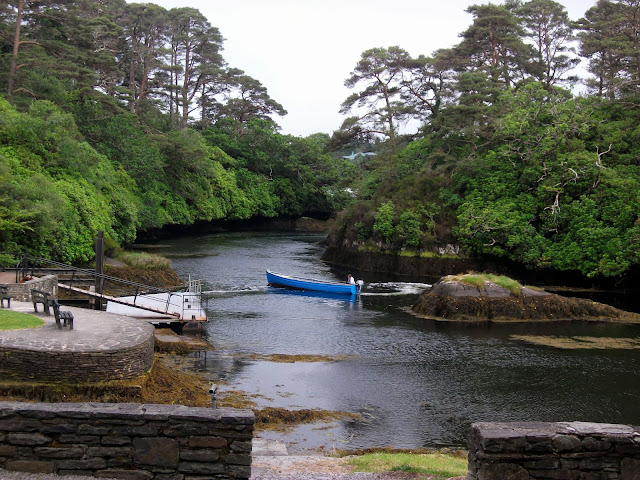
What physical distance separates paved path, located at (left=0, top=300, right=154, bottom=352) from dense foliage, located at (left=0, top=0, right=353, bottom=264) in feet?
37.1

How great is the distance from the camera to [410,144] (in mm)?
62406

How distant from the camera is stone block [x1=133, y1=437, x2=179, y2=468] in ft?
25.1

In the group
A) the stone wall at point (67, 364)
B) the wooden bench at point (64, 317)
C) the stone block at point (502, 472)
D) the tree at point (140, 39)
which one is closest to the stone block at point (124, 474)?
the stone block at point (502, 472)

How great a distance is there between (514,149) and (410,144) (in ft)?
51.6

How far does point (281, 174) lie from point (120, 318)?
243 ft

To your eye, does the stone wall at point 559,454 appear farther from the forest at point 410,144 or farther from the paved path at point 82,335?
the forest at point 410,144

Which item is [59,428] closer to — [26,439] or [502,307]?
[26,439]

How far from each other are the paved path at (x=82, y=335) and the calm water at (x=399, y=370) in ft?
13.8

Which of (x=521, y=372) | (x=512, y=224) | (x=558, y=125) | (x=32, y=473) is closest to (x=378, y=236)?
(x=512, y=224)

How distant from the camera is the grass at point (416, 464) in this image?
1126 cm

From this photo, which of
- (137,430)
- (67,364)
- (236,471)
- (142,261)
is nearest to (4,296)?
(67,364)

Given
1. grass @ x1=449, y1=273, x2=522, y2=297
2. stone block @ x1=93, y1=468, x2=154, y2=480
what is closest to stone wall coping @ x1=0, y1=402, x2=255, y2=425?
stone block @ x1=93, y1=468, x2=154, y2=480

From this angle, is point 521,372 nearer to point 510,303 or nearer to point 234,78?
point 510,303

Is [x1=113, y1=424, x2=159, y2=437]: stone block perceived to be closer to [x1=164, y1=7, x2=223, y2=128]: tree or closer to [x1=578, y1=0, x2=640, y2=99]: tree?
[x1=578, y1=0, x2=640, y2=99]: tree
